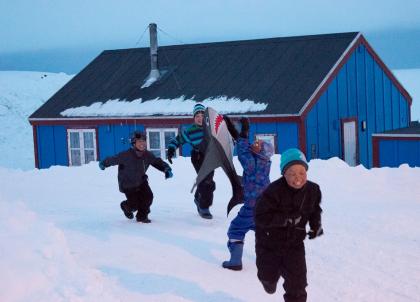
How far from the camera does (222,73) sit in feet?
74.6

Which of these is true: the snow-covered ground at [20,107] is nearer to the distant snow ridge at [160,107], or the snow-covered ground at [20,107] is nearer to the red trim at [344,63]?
the distant snow ridge at [160,107]

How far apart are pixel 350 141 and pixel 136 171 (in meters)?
13.3

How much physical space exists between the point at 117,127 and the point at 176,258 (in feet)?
49.7

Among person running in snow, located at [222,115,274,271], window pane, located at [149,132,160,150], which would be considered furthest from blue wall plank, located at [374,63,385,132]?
person running in snow, located at [222,115,274,271]

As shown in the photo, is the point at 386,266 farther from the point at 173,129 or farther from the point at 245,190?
the point at 173,129

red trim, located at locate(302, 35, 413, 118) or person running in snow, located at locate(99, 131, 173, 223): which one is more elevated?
red trim, located at locate(302, 35, 413, 118)

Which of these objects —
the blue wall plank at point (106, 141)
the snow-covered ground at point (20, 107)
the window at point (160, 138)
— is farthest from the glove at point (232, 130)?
the snow-covered ground at point (20, 107)

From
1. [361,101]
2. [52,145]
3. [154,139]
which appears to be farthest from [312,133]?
[52,145]

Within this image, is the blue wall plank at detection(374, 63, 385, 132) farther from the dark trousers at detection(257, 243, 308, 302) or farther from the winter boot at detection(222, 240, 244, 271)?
the dark trousers at detection(257, 243, 308, 302)

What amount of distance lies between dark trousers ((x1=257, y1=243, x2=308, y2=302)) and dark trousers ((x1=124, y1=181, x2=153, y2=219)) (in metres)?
4.56

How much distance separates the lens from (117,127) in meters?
22.5

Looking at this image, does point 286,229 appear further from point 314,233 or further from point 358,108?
point 358,108

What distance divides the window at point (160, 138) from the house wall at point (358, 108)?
4.43 meters

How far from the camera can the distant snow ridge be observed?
20.2 metres
